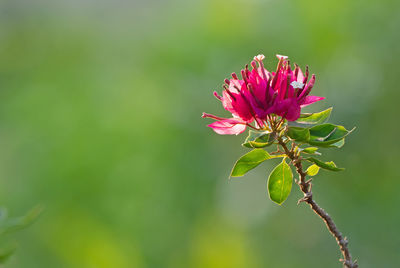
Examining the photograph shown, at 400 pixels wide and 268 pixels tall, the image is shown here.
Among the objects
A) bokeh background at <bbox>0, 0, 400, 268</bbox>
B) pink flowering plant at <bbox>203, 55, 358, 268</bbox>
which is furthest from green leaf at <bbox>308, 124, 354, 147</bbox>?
bokeh background at <bbox>0, 0, 400, 268</bbox>

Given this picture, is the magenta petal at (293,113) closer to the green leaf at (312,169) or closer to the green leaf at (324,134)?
the green leaf at (324,134)

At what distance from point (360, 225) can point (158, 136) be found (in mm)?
2150

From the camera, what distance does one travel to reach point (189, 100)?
17.4 feet

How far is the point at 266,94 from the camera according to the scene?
0.93m

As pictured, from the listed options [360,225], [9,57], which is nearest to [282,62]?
[360,225]

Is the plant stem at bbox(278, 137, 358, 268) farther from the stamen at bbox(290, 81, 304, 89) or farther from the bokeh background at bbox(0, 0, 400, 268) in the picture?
the bokeh background at bbox(0, 0, 400, 268)

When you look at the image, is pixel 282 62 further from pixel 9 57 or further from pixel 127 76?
pixel 9 57

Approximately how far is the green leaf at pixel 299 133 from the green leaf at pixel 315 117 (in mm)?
83

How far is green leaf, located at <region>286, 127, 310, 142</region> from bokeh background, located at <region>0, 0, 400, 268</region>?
378 cm

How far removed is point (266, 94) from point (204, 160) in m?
4.21

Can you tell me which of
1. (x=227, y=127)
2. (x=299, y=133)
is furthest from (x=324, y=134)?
(x=227, y=127)

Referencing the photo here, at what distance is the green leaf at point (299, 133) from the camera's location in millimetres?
920

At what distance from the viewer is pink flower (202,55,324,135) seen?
0.93 meters

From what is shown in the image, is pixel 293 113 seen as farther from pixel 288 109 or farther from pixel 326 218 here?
pixel 326 218
